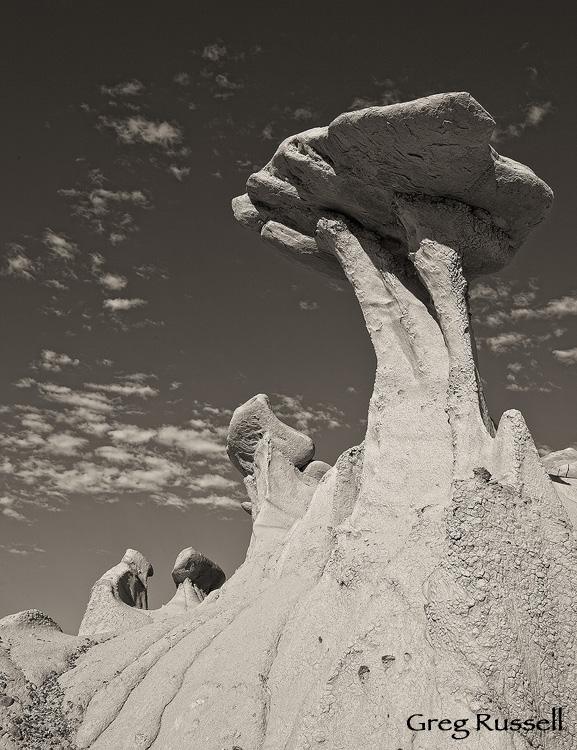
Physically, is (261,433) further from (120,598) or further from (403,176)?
(403,176)

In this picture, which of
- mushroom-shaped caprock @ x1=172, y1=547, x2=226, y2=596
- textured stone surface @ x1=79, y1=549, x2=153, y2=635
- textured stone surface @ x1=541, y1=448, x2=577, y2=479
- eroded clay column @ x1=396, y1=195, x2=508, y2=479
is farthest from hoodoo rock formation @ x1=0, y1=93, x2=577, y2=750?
textured stone surface @ x1=541, y1=448, x2=577, y2=479

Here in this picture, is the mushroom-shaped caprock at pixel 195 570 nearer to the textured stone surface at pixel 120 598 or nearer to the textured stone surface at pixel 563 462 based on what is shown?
the textured stone surface at pixel 120 598

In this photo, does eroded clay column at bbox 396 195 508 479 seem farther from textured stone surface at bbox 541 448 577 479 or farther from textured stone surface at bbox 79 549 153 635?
textured stone surface at bbox 79 549 153 635

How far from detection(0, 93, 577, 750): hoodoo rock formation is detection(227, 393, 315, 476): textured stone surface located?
3.35m

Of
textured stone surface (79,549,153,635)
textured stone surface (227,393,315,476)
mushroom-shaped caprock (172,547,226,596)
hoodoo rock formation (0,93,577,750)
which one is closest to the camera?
hoodoo rock formation (0,93,577,750)

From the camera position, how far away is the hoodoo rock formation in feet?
26.6

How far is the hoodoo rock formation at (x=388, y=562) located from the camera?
810 centimetres

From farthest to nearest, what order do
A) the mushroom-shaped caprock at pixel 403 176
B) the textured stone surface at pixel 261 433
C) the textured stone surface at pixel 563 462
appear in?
the textured stone surface at pixel 261 433 → the textured stone surface at pixel 563 462 → the mushroom-shaped caprock at pixel 403 176

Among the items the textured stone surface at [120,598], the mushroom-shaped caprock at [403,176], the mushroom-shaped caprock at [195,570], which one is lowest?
the textured stone surface at [120,598]

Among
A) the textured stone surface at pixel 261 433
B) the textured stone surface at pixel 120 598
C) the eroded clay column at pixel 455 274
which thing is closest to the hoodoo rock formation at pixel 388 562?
the eroded clay column at pixel 455 274

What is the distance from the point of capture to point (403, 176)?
38.4 ft

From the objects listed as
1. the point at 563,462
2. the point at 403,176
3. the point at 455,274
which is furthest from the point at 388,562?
the point at 563,462

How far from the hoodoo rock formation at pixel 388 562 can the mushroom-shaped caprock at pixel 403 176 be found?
4cm

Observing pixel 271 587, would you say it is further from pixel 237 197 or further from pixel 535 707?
pixel 237 197
